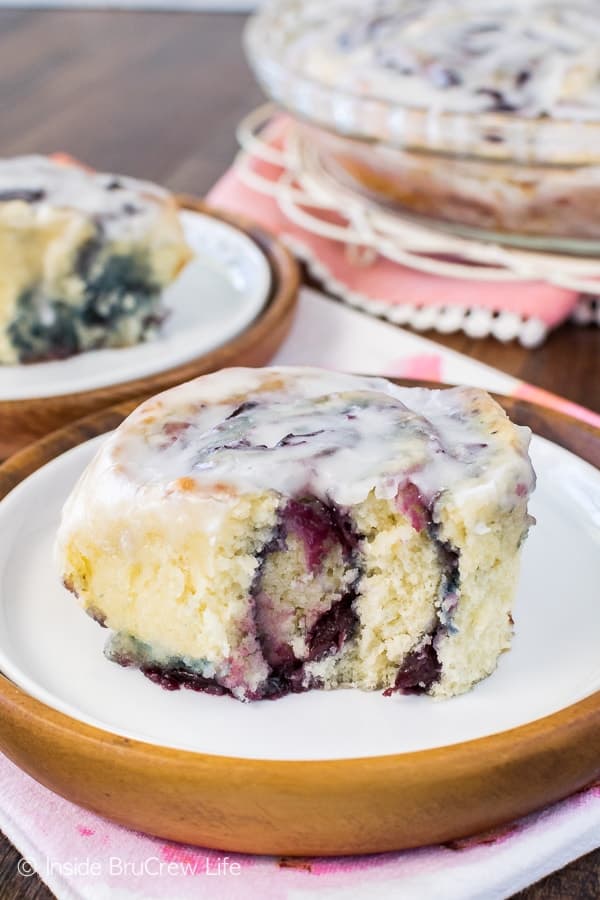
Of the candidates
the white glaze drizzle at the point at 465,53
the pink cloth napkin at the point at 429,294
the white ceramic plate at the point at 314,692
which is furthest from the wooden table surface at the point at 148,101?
the white ceramic plate at the point at 314,692

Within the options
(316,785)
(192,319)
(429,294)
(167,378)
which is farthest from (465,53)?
(316,785)

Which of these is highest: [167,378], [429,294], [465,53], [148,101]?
[465,53]

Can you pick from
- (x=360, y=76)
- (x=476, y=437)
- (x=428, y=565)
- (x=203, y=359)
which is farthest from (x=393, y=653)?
(x=360, y=76)

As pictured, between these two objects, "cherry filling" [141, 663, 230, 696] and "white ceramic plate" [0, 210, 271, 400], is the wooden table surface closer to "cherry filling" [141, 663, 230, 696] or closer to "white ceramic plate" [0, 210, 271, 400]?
"white ceramic plate" [0, 210, 271, 400]

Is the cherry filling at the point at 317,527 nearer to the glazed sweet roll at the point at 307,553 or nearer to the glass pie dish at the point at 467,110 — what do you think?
the glazed sweet roll at the point at 307,553

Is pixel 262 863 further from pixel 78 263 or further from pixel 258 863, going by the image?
pixel 78 263

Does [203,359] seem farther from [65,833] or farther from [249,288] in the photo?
[65,833]
